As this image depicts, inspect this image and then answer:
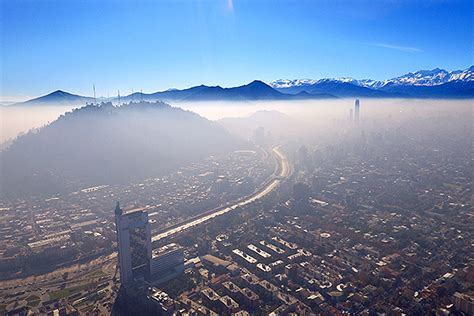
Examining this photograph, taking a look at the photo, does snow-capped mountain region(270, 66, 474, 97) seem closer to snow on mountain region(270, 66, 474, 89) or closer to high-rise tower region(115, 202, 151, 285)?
snow on mountain region(270, 66, 474, 89)

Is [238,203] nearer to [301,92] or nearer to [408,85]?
[301,92]

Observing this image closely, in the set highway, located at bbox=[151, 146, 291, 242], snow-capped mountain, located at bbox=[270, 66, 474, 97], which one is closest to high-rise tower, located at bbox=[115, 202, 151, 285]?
highway, located at bbox=[151, 146, 291, 242]

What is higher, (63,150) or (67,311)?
(63,150)

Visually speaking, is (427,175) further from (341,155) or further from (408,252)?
(408,252)

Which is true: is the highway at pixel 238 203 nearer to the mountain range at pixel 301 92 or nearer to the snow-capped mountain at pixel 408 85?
the mountain range at pixel 301 92

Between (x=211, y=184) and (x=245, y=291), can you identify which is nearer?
(x=245, y=291)

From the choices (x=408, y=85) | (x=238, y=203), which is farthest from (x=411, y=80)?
(x=238, y=203)

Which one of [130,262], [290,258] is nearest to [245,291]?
[290,258]
